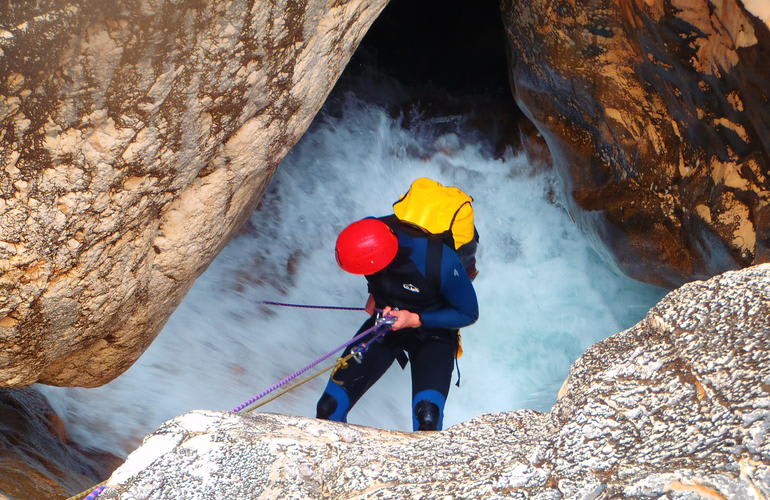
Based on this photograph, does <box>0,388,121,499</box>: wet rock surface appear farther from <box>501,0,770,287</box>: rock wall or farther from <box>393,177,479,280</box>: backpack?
<box>501,0,770,287</box>: rock wall

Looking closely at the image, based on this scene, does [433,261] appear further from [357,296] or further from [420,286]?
[357,296]

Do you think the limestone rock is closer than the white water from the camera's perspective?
Yes

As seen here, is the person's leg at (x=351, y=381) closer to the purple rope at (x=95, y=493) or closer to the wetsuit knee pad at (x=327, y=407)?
the wetsuit knee pad at (x=327, y=407)

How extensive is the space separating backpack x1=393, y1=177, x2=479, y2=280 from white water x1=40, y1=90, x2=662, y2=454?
1.80m

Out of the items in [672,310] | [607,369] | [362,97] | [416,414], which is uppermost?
[362,97]

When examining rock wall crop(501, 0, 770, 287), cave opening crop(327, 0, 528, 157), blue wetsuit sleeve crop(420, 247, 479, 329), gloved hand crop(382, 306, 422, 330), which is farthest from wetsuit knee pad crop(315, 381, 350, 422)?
cave opening crop(327, 0, 528, 157)

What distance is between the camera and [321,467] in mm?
1782

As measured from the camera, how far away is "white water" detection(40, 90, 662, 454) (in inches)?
174

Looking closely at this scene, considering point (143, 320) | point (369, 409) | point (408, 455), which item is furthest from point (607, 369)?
point (369, 409)

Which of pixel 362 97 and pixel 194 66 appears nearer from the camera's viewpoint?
pixel 194 66

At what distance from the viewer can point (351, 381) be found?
3607 mm

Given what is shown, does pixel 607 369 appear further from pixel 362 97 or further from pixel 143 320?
pixel 362 97

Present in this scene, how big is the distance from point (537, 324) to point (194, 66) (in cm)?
375

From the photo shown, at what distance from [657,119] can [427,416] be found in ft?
7.10
